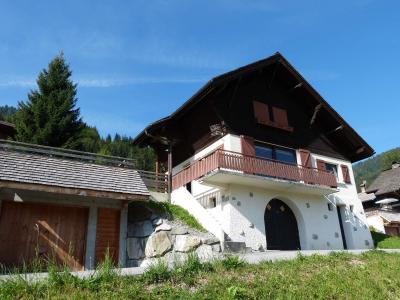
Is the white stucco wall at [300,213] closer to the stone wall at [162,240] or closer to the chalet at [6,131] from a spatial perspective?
the stone wall at [162,240]

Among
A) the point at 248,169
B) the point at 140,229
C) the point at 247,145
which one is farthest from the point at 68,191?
the point at 247,145

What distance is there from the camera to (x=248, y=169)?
1580cm

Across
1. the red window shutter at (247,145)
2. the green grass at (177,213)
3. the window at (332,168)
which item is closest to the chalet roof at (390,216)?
the window at (332,168)

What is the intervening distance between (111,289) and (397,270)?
7.73 m

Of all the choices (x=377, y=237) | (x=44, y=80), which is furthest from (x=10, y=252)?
(x=377, y=237)

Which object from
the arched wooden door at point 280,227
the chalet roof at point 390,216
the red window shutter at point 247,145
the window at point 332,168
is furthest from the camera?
the chalet roof at point 390,216

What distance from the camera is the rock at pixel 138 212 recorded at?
14.0m

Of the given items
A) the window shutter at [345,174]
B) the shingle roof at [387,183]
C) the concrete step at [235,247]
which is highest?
the shingle roof at [387,183]

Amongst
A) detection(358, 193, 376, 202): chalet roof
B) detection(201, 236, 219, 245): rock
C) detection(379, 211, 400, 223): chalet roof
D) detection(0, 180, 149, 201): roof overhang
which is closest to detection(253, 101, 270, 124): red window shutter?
detection(201, 236, 219, 245): rock

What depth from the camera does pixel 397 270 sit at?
A: 31.2ft

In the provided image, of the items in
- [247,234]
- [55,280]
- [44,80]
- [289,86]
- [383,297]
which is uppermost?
[44,80]

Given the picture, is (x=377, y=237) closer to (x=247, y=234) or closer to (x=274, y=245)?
(x=274, y=245)

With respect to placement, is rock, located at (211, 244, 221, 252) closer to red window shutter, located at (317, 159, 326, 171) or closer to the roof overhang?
the roof overhang

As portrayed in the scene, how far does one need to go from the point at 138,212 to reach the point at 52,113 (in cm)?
1202
